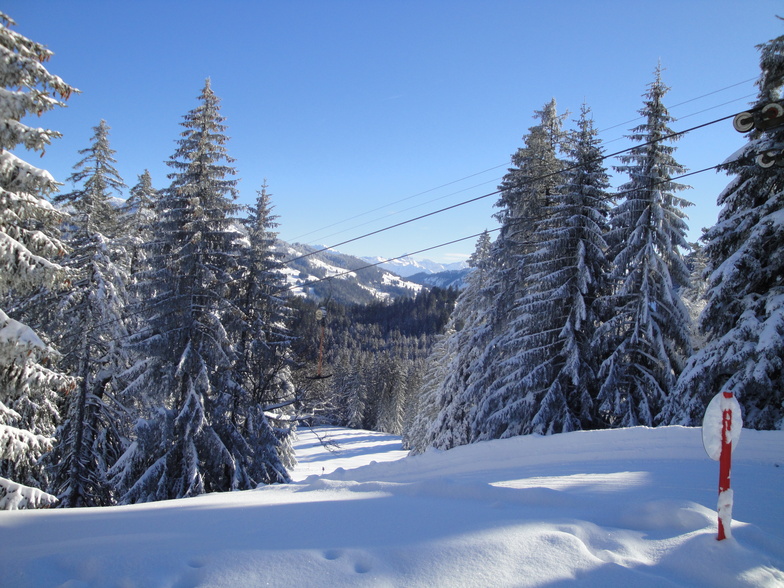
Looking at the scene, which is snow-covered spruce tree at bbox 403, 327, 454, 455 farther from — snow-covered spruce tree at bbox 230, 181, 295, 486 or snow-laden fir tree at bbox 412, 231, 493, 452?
snow-covered spruce tree at bbox 230, 181, 295, 486

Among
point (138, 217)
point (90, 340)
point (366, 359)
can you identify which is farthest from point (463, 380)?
point (366, 359)

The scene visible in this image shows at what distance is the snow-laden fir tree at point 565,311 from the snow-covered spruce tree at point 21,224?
13476mm

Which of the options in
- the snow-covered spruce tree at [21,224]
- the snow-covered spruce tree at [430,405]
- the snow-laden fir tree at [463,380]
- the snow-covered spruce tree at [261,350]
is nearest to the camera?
the snow-covered spruce tree at [21,224]

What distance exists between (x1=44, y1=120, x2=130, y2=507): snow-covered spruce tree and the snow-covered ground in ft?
35.0

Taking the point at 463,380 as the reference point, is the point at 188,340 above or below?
above

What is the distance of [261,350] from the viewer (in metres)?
16.9

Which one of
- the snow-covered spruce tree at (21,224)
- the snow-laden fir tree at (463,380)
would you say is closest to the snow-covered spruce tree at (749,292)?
Result: the snow-laden fir tree at (463,380)

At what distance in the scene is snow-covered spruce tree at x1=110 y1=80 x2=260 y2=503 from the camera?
13883 millimetres

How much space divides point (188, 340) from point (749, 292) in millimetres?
16194

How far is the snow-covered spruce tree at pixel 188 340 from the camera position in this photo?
1388cm

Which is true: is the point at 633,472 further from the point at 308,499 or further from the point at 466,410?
the point at 466,410

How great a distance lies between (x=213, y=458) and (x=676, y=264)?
1711 cm

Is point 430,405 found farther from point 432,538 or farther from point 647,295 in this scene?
point 432,538

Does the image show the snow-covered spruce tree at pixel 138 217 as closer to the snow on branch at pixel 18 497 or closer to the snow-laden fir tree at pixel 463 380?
the snow on branch at pixel 18 497
